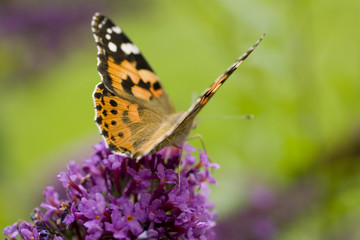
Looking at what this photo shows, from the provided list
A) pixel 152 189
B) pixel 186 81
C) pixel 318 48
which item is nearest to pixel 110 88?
pixel 152 189

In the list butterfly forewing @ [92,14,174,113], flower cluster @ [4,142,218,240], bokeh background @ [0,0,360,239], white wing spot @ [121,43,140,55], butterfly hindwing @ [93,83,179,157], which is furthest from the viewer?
bokeh background @ [0,0,360,239]

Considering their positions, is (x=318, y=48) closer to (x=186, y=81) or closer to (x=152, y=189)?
(x=152, y=189)

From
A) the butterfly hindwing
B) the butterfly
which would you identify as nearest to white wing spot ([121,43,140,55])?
the butterfly

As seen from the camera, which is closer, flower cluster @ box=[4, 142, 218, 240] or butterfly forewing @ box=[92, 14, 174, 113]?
flower cluster @ box=[4, 142, 218, 240]

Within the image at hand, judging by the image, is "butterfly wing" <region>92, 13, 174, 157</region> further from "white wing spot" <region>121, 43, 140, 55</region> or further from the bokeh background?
the bokeh background

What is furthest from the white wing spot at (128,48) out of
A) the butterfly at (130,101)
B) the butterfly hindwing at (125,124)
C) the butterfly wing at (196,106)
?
the butterfly wing at (196,106)

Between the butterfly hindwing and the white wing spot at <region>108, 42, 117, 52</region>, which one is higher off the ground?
the white wing spot at <region>108, 42, 117, 52</region>
